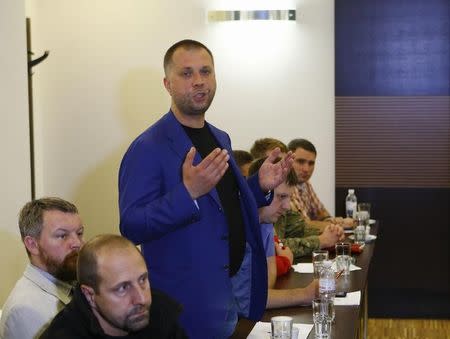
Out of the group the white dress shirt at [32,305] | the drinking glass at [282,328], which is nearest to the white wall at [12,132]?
the white dress shirt at [32,305]

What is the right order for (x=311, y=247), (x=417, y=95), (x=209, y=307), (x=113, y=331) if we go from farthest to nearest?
(x=417, y=95)
(x=311, y=247)
(x=209, y=307)
(x=113, y=331)

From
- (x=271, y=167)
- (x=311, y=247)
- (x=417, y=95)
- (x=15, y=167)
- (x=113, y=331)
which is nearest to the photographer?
(x=113, y=331)

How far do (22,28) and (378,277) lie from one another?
11.1 ft

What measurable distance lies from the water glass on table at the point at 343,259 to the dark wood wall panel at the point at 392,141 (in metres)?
2.40

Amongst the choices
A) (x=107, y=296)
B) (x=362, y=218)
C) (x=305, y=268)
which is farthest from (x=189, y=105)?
(x=362, y=218)

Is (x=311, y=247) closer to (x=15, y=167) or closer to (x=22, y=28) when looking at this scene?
(x=15, y=167)

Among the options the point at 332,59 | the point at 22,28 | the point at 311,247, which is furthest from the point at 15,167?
the point at 332,59

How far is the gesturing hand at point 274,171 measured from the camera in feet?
9.81

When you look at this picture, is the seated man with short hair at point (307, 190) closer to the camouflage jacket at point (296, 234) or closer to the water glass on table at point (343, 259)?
the camouflage jacket at point (296, 234)

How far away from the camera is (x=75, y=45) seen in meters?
6.49

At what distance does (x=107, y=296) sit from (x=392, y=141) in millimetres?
4640

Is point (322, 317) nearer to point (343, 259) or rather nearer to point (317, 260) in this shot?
point (317, 260)

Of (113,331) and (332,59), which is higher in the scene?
(332,59)

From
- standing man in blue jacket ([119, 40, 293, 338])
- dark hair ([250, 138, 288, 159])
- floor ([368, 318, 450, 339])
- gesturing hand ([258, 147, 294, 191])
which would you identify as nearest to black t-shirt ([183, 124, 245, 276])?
standing man in blue jacket ([119, 40, 293, 338])
